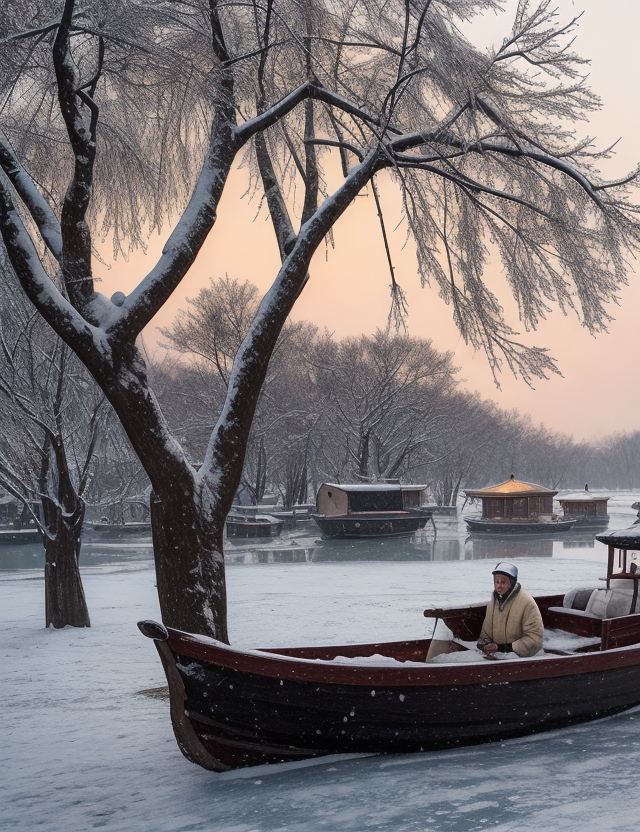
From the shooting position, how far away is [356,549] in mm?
35594

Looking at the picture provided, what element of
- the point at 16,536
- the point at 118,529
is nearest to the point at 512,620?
the point at 16,536

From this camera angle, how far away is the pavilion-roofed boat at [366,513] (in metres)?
40.8

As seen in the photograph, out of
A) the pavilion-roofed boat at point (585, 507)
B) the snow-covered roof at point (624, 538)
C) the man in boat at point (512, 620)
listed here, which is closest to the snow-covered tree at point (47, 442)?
the man in boat at point (512, 620)

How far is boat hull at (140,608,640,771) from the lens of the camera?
18.3 feet

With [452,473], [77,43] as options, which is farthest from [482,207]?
[452,473]

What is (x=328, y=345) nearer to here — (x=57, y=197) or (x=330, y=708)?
(x=57, y=197)

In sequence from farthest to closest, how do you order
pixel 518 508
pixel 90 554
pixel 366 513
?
1. pixel 518 508
2. pixel 366 513
3. pixel 90 554

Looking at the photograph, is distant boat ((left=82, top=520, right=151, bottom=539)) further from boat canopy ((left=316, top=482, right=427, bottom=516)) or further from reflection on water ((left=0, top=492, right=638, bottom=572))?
boat canopy ((left=316, top=482, right=427, bottom=516))

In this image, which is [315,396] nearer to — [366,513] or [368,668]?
[366,513]

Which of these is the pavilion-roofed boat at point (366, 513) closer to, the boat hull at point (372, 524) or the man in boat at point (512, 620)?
the boat hull at point (372, 524)

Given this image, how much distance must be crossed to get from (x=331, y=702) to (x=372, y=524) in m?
36.2

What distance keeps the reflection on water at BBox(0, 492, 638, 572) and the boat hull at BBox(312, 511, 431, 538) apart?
0.58m

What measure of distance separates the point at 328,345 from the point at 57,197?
124 feet

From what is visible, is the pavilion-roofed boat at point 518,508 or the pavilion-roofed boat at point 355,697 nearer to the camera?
the pavilion-roofed boat at point 355,697
